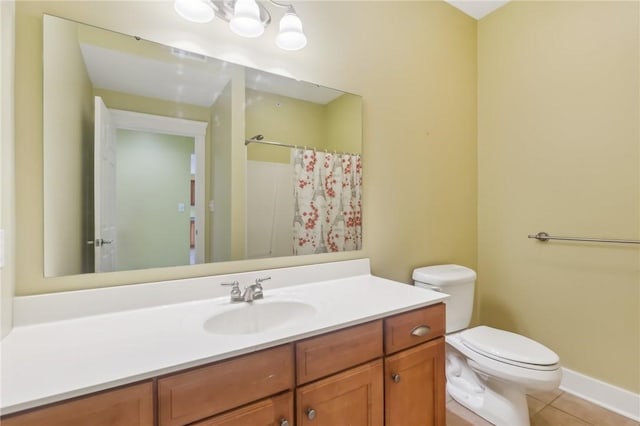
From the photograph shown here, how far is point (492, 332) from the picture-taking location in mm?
1752

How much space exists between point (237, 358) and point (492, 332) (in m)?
1.57

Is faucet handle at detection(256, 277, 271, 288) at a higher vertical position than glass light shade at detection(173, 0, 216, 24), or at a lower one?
lower

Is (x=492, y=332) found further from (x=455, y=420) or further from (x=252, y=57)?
(x=252, y=57)

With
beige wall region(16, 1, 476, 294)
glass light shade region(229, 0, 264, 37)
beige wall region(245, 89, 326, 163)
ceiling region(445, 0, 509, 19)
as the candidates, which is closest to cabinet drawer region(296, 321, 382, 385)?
beige wall region(16, 1, 476, 294)

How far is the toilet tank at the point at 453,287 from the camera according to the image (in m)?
1.80

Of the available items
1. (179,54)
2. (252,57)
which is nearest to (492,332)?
(252,57)

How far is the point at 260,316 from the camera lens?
4.02 feet

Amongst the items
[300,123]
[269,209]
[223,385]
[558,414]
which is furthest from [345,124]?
[558,414]

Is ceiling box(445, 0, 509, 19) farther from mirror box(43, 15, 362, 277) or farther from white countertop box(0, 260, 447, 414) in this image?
white countertop box(0, 260, 447, 414)

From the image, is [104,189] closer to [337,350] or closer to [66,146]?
[66,146]

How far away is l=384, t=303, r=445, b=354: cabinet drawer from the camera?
1.14 metres

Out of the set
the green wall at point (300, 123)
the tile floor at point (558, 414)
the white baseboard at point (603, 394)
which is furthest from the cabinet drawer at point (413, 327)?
the white baseboard at point (603, 394)

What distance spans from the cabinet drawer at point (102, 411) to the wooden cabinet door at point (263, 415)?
5.5 inches

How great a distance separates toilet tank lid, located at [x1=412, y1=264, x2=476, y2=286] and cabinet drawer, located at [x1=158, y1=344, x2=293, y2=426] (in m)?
1.17
